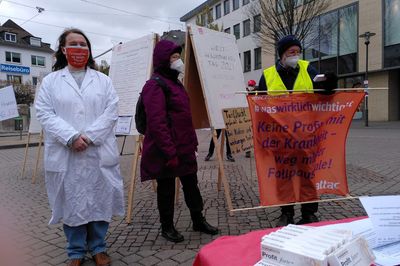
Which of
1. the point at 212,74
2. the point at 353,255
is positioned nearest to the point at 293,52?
the point at 212,74

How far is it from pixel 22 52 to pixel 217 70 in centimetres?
6208

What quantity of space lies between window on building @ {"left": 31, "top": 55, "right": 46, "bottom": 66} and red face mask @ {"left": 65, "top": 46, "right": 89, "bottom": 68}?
210 feet

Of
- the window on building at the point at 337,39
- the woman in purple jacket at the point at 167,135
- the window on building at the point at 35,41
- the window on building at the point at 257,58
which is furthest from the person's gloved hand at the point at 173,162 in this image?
the window on building at the point at 35,41

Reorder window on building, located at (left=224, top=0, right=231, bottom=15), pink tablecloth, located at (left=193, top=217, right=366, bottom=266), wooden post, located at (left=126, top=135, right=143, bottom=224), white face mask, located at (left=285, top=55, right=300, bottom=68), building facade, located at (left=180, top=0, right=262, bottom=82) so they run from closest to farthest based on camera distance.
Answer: pink tablecloth, located at (left=193, top=217, right=366, bottom=266) < white face mask, located at (left=285, top=55, right=300, bottom=68) < wooden post, located at (left=126, top=135, right=143, bottom=224) < building facade, located at (left=180, top=0, right=262, bottom=82) < window on building, located at (left=224, top=0, right=231, bottom=15)

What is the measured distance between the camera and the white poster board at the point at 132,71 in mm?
4777

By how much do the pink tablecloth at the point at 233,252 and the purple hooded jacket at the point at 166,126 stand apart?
1.90m

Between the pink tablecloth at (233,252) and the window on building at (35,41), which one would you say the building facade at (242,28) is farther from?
the pink tablecloth at (233,252)

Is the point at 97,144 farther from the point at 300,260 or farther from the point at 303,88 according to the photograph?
the point at 300,260

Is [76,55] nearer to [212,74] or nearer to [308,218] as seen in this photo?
[212,74]

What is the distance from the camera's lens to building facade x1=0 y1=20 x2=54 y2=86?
56781 mm

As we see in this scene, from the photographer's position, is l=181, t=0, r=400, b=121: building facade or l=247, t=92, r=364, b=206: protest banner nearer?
l=247, t=92, r=364, b=206: protest banner

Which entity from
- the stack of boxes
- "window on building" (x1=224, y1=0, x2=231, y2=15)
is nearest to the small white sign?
the stack of boxes

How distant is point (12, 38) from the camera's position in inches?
2354

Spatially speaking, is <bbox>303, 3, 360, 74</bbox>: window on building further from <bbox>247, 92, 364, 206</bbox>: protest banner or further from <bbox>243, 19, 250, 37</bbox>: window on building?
<bbox>247, 92, 364, 206</bbox>: protest banner
